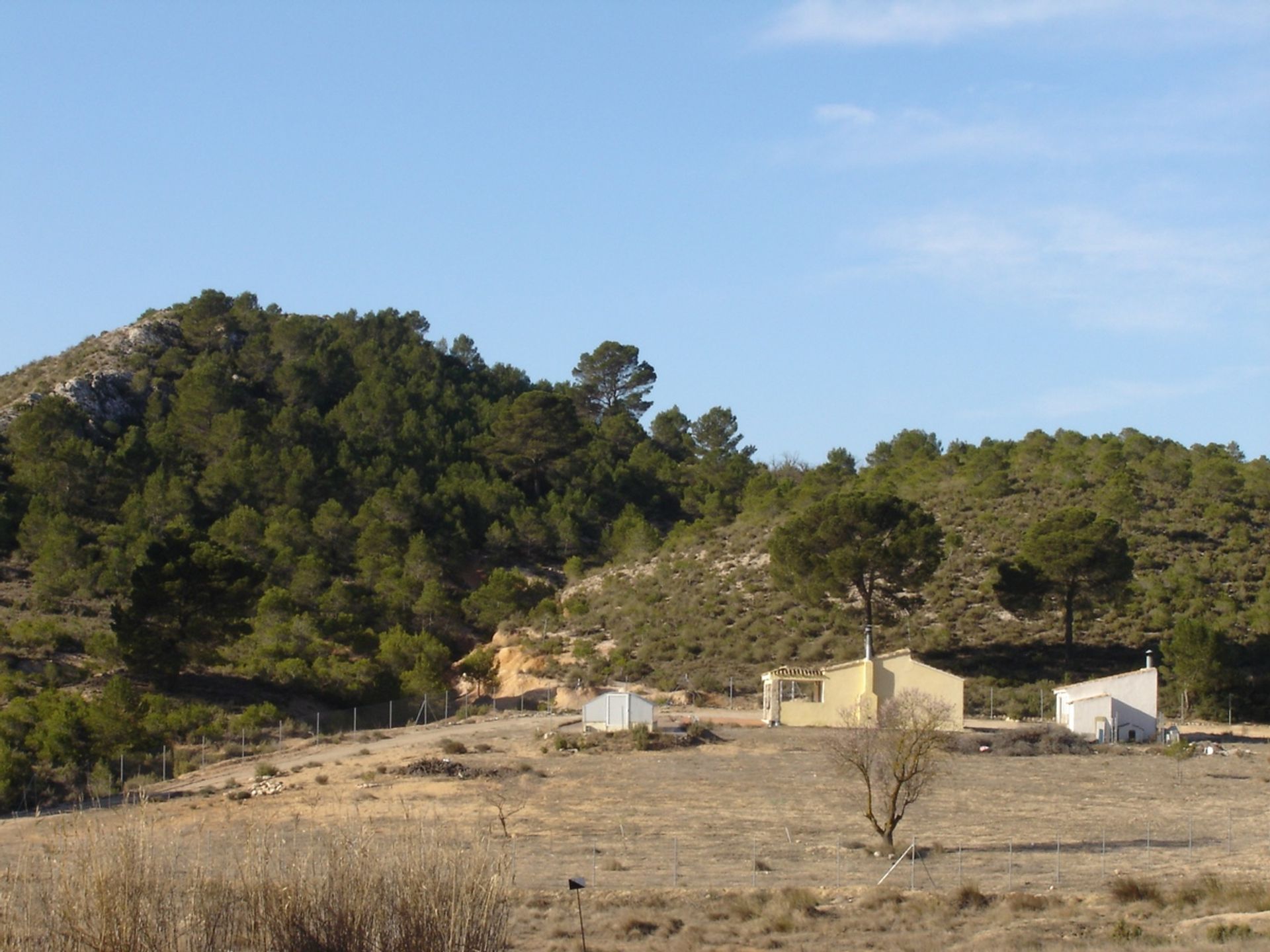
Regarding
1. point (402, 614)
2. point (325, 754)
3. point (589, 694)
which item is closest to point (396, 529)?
point (402, 614)

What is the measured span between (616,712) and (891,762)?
1463 cm

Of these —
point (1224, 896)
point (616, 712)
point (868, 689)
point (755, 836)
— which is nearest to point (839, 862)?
point (755, 836)

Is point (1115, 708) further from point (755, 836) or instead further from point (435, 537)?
point (435, 537)

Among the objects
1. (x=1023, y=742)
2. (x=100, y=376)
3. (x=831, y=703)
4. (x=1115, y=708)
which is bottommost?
(x=1023, y=742)

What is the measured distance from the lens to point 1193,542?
66.5m

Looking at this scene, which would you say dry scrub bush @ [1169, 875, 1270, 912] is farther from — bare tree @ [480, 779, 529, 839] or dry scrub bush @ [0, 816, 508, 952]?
bare tree @ [480, 779, 529, 839]

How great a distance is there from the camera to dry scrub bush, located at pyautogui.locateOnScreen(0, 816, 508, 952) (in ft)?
47.3

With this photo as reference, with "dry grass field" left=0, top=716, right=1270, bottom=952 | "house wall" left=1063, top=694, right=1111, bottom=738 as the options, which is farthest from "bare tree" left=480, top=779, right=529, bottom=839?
"house wall" left=1063, top=694, right=1111, bottom=738

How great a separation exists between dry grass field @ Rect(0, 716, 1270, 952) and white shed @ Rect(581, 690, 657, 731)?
108 centimetres

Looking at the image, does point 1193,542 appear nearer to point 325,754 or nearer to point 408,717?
point 408,717

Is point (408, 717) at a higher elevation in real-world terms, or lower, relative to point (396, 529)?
lower

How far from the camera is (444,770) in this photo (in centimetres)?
3744

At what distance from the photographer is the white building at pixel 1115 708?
45.6 metres

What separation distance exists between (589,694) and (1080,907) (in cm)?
3280
